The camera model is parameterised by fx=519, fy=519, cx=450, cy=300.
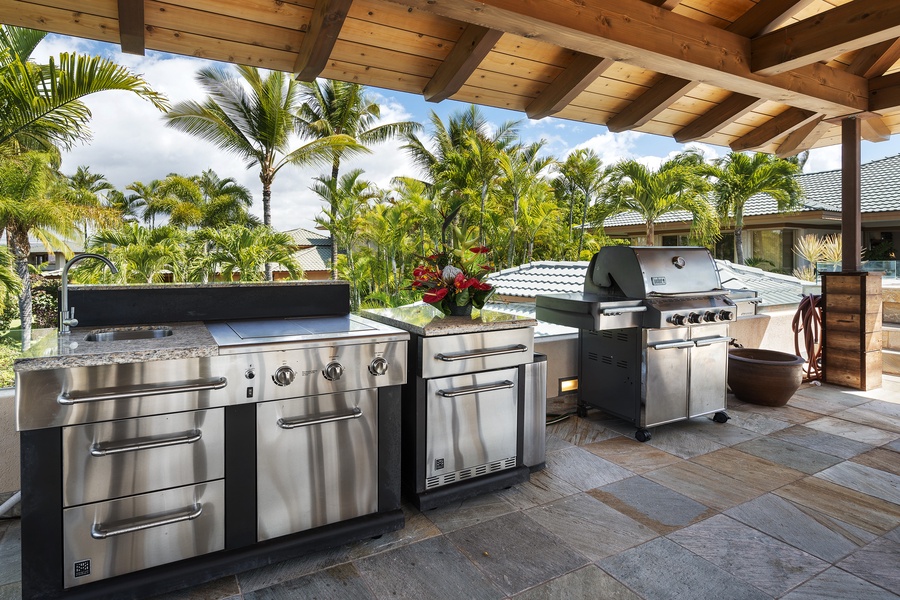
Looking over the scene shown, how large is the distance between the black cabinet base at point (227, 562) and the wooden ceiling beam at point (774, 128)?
4428mm

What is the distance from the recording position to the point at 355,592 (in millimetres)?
1864

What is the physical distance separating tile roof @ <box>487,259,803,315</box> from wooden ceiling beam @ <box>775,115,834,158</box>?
4.12 ft

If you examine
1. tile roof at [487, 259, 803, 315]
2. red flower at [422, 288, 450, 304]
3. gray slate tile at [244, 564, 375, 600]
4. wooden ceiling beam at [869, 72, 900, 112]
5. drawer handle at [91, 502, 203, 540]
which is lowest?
gray slate tile at [244, 564, 375, 600]

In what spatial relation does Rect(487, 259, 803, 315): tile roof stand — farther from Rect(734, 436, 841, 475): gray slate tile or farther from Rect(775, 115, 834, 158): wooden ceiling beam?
Rect(734, 436, 841, 475): gray slate tile

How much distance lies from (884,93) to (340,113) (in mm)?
14551

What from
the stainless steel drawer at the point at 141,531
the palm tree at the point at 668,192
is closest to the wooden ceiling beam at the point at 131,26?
the stainless steel drawer at the point at 141,531

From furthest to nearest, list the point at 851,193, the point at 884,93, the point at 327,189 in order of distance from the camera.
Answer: the point at 327,189, the point at 851,193, the point at 884,93

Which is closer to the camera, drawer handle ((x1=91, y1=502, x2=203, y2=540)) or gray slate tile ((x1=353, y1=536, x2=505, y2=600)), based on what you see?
drawer handle ((x1=91, y1=502, x2=203, y2=540))

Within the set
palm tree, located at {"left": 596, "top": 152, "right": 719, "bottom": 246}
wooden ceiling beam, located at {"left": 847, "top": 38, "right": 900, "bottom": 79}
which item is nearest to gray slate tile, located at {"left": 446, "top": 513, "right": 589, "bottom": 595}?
wooden ceiling beam, located at {"left": 847, "top": 38, "right": 900, "bottom": 79}

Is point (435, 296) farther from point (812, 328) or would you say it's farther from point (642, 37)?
point (812, 328)

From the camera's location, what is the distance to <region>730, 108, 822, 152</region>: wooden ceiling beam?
170 inches

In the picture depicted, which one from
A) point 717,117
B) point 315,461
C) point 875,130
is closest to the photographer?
point 315,461

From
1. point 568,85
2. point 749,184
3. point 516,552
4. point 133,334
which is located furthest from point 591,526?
point 749,184

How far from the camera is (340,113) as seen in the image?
1616 cm
